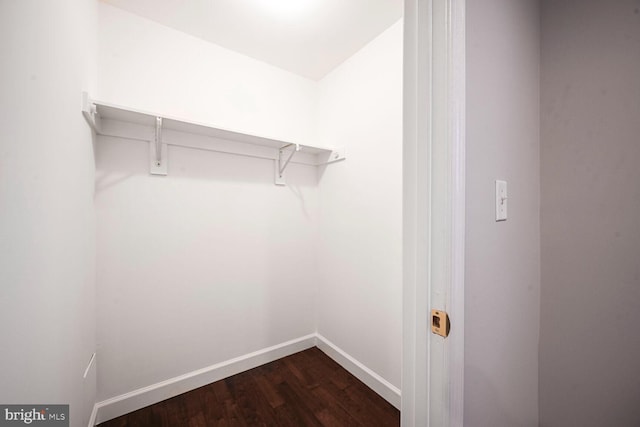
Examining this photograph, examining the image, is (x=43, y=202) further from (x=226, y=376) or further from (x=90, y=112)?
(x=226, y=376)

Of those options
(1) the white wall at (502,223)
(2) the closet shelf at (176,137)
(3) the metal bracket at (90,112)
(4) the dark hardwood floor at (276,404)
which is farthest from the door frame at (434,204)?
(3) the metal bracket at (90,112)

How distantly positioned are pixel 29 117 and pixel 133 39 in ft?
3.90

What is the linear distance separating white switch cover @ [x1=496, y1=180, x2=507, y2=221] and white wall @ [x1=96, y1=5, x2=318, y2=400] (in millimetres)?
1523

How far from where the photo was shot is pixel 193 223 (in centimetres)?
166

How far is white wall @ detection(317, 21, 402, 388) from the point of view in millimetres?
1570

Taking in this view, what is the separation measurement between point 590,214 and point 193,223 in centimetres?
202

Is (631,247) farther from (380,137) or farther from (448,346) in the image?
(380,137)

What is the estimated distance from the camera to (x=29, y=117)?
0.65 metres

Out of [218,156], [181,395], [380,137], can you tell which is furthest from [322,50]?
[181,395]

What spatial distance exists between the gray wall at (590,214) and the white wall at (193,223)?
158cm

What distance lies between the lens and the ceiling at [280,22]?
1.41 metres

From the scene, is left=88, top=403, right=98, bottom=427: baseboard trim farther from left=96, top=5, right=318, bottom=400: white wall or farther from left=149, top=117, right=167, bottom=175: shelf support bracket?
left=149, top=117, right=167, bottom=175: shelf support bracket

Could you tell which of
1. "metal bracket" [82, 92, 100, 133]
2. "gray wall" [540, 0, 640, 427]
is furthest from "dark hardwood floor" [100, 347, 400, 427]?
"metal bracket" [82, 92, 100, 133]

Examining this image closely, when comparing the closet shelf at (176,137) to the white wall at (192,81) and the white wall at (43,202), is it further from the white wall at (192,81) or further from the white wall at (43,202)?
the white wall at (43,202)
